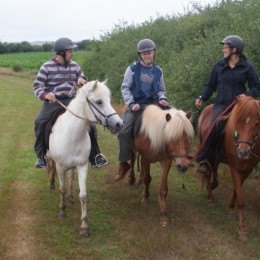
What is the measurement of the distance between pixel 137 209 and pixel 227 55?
2.94 metres

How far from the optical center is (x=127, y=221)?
21.0 feet

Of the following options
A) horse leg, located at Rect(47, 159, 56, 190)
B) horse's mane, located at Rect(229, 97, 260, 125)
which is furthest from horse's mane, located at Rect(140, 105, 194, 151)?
horse leg, located at Rect(47, 159, 56, 190)

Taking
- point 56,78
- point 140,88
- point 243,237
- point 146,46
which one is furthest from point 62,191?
point 243,237

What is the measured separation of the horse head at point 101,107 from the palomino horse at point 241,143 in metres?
1.62

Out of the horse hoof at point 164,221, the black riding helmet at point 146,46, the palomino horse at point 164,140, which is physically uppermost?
the black riding helmet at point 146,46

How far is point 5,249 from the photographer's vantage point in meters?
5.37

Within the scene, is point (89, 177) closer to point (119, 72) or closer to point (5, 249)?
point (5, 249)

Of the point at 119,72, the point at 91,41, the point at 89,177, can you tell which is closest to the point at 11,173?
the point at 89,177

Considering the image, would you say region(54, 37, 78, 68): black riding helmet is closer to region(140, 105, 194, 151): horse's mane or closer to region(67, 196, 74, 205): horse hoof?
region(140, 105, 194, 151): horse's mane

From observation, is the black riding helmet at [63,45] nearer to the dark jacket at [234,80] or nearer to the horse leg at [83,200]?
the horse leg at [83,200]

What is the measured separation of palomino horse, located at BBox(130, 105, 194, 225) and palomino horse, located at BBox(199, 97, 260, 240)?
62 centimetres

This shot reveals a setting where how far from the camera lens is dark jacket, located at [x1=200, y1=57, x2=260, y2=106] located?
638cm

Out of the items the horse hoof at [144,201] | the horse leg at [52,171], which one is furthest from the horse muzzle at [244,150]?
the horse leg at [52,171]

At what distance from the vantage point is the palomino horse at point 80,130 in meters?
5.51
